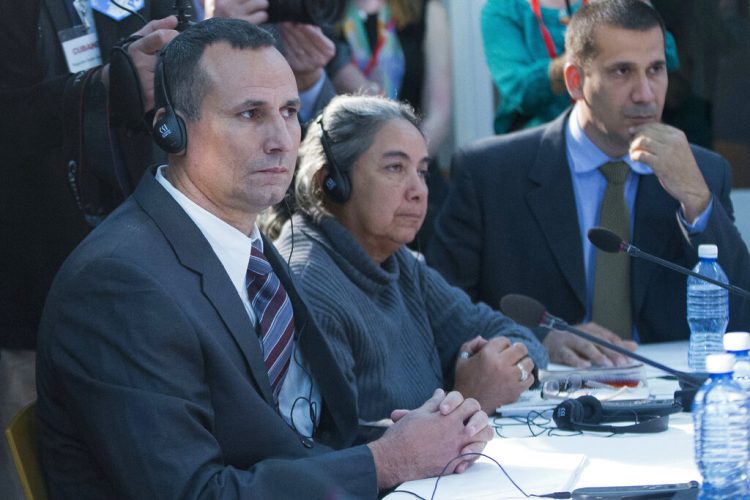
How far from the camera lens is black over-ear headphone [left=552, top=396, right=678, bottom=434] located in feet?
7.91

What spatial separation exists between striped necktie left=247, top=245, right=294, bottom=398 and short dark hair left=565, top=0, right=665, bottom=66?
168cm

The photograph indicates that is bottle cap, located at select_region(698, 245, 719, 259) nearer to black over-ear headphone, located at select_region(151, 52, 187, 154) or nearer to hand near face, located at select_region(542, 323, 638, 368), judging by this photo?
hand near face, located at select_region(542, 323, 638, 368)

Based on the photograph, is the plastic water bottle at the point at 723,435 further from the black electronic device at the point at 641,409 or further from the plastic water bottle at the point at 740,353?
the black electronic device at the point at 641,409

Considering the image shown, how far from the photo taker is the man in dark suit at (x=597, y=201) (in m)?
3.42

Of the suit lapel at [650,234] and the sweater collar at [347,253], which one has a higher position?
the sweater collar at [347,253]

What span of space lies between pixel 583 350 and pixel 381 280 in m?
0.63

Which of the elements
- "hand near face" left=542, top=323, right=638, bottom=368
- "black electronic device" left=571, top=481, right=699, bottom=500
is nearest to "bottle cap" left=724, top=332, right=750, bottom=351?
"black electronic device" left=571, top=481, right=699, bottom=500

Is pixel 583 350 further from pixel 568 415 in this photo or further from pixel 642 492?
pixel 642 492

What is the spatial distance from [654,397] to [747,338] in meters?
0.87

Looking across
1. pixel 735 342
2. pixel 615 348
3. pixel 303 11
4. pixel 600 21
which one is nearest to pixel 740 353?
Answer: pixel 735 342

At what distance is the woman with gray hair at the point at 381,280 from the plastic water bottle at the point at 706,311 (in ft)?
1.30

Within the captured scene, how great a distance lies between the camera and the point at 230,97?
7.41 ft

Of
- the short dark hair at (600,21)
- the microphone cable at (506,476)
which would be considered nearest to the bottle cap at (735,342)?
the microphone cable at (506,476)

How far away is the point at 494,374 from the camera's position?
2.76 m
